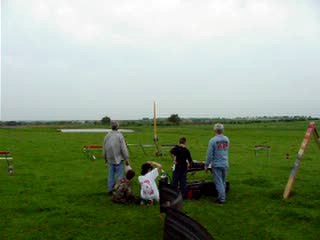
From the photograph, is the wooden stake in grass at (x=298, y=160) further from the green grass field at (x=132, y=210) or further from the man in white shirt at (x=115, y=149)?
the man in white shirt at (x=115, y=149)

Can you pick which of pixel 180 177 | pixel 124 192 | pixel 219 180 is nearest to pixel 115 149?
pixel 124 192

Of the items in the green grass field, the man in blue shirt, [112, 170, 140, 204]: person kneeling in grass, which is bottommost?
the green grass field

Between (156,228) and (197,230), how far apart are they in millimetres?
2729

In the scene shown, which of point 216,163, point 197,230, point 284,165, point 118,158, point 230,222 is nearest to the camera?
point 197,230

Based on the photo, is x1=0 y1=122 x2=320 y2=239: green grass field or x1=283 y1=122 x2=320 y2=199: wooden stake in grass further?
x1=283 y1=122 x2=320 y2=199: wooden stake in grass

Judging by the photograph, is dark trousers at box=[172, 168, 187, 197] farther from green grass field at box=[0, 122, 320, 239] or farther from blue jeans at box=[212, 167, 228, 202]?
blue jeans at box=[212, 167, 228, 202]

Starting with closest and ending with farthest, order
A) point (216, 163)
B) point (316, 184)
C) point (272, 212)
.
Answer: point (272, 212) → point (216, 163) → point (316, 184)

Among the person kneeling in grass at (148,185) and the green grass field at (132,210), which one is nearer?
the green grass field at (132,210)

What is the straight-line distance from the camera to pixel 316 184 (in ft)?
34.2

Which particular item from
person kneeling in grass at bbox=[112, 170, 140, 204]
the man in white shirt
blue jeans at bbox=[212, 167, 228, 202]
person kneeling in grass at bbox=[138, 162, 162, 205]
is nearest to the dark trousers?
person kneeling in grass at bbox=[138, 162, 162, 205]

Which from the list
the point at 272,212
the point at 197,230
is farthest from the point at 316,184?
the point at 197,230

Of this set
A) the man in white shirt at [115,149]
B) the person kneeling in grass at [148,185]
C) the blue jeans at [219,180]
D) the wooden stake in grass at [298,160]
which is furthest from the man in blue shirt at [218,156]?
the man in white shirt at [115,149]

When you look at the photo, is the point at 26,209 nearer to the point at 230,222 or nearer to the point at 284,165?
the point at 230,222

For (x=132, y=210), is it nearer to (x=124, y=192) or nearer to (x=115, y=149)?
(x=124, y=192)
